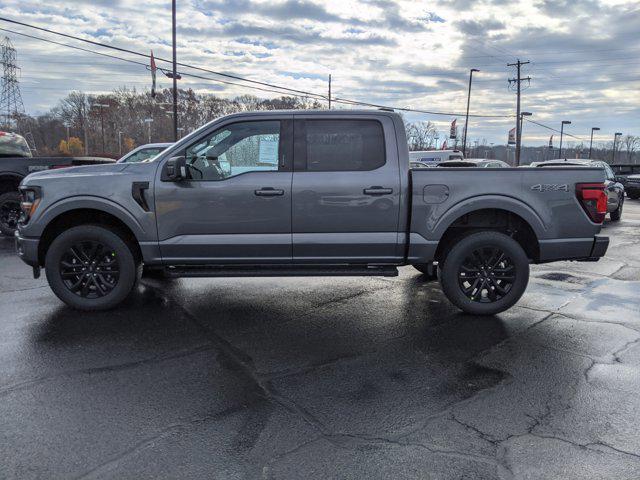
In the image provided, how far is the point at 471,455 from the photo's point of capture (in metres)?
A: 2.77

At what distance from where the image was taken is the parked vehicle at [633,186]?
23987 mm

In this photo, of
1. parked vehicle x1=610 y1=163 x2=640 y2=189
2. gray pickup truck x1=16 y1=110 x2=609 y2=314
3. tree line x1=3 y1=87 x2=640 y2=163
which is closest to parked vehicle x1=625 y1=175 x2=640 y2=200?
parked vehicle x1=610 y1=163 x2=640 y2=189

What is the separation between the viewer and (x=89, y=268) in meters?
5.28

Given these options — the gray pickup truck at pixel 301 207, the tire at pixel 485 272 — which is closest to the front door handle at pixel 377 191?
the gray pickup truck at pixel 301 207

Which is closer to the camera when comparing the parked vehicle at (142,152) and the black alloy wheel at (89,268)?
the black alloy wheel at (89,268)

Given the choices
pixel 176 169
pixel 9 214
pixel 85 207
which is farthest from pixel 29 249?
pixel 9 214

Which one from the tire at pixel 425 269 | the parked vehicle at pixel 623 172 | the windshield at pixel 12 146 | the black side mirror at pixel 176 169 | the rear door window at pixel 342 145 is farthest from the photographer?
the parked vehicle at pixel 623 172

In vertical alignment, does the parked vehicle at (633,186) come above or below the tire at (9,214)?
above

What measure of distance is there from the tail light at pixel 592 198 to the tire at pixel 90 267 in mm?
4679

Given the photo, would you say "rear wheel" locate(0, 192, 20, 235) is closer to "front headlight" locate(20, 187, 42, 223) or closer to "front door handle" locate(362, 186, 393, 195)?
"front headlight" locate(20, 187, 42, 223)

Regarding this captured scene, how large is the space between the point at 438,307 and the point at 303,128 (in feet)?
8.26

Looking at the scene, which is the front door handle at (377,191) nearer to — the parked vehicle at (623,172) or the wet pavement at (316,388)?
the wet pavement at (316,388)

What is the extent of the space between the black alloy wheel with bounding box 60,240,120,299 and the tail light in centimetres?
486

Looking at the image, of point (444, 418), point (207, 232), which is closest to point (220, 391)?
point (444, 418)
